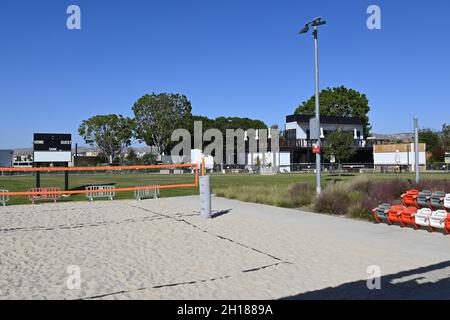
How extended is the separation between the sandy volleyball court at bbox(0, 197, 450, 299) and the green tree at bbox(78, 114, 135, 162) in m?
65.3

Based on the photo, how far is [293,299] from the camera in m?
5.05

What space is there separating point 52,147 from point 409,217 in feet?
57.6

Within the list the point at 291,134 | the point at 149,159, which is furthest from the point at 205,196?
the point at 149,159

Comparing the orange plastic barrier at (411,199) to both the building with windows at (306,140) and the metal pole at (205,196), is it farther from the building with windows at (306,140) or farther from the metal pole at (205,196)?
the building with windows at (306,140)

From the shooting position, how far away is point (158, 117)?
69.1 meters

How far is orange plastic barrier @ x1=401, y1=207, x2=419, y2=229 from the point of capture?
9.82 meters

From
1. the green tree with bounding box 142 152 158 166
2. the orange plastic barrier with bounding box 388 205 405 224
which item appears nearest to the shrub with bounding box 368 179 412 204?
the orange plastic barrier with bounding box 388 205 405 224

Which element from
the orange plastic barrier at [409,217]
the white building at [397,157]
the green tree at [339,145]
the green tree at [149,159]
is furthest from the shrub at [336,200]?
the green tree at [149,159]

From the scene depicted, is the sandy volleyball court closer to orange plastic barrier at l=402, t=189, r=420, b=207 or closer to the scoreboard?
orange plastic barrier at l=402, t=189, r=420, b=207

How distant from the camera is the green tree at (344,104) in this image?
282 ft

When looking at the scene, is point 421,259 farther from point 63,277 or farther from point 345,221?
point 63,277

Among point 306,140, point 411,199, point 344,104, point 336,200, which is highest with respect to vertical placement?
point 344,104

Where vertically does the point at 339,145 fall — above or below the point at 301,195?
above

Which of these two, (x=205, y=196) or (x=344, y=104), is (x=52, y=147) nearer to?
(x=205, y=196)
